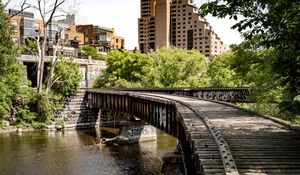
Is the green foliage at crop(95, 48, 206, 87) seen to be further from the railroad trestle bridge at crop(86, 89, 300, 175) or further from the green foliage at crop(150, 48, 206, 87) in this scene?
the railroad trestle bridge at crop(86, 89, 300, 175)

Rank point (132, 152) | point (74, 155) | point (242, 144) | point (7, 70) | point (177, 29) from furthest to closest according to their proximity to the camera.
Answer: point (177, 29), point (7, 70), point (132, 152), point (74, 155), point (242, 144)

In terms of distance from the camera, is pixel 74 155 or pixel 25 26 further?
pixel 25 26

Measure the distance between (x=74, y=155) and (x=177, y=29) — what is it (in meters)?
118

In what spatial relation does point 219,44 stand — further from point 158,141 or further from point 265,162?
point 265,162

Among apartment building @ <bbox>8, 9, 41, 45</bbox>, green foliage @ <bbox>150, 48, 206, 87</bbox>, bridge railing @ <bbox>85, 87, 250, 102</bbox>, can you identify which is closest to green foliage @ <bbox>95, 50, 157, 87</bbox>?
green foliage @ <bbox>150, 48, 206, 87</bbox>

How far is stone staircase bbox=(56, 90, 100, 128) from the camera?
→ 4984 cm

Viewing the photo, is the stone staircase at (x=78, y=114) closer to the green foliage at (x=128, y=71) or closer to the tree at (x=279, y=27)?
the green foliage at (x=128, y=71)

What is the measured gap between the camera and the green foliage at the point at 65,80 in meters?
52.1

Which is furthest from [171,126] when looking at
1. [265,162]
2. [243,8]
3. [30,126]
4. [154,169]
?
[30,126]

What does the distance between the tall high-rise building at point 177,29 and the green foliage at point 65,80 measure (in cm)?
A: 8330

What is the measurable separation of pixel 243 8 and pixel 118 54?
56.7m

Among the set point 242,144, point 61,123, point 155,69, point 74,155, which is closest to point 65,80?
point 61,123

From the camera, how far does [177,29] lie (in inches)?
5743

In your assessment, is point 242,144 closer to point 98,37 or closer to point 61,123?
point 61,123
